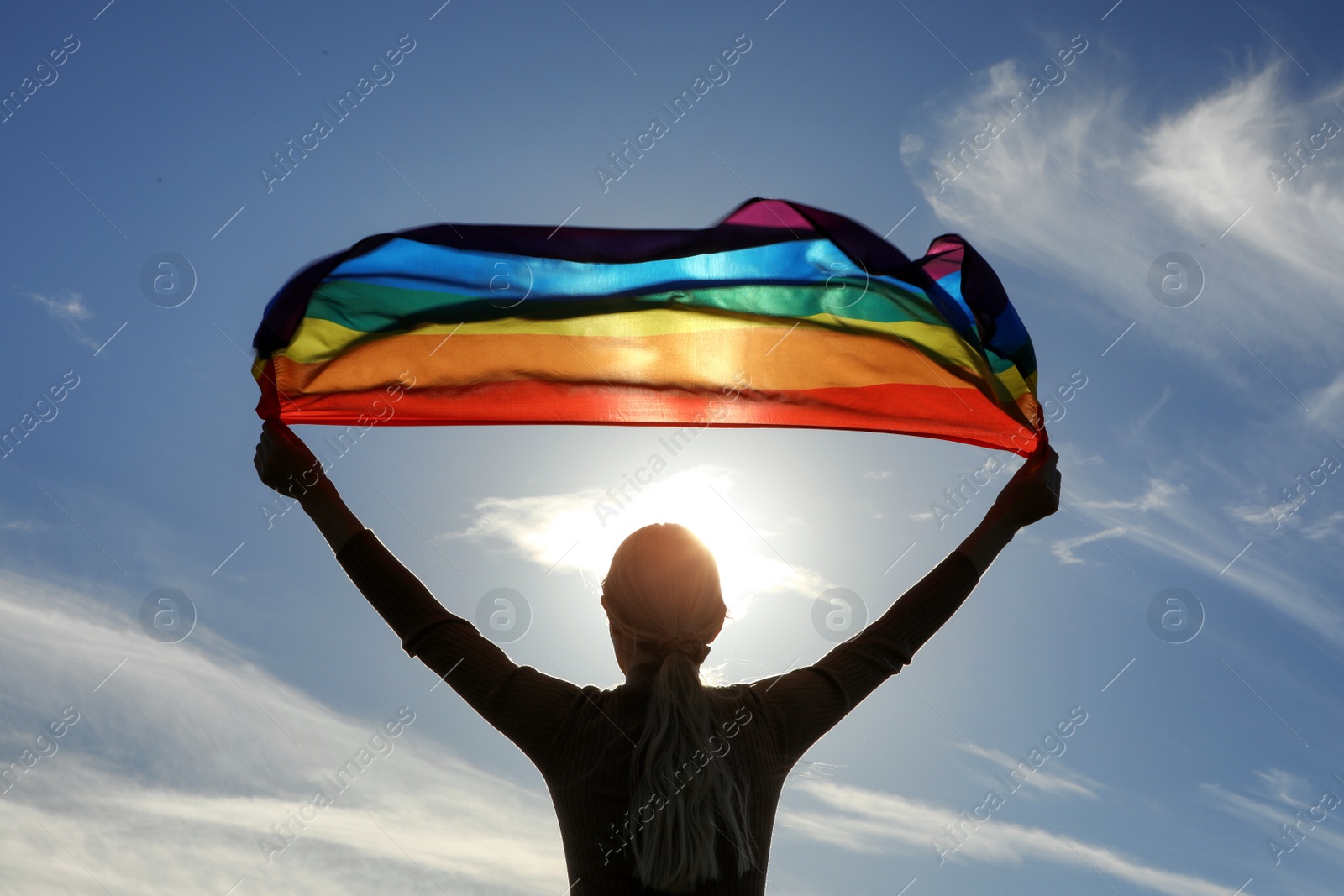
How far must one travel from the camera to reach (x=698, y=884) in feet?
9.78

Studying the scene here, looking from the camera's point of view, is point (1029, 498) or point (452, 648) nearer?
point (452, 648)

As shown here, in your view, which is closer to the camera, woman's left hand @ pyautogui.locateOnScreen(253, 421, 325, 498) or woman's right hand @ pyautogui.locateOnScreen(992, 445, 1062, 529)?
woman's left hand @ pyautogui.locateOnScreen(253, 421, 325, 498)

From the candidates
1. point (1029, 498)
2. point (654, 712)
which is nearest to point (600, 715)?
point (654, 712)

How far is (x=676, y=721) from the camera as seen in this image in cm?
307

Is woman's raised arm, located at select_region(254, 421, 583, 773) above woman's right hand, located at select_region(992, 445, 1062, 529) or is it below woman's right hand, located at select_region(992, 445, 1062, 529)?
below

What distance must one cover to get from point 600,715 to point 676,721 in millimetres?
228

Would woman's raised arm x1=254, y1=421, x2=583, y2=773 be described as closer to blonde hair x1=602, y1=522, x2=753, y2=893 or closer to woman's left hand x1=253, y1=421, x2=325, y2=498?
woman's left hand x1=253, y1=421, x2=325, y2=498

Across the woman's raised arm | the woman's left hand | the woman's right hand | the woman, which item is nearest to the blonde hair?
the woman

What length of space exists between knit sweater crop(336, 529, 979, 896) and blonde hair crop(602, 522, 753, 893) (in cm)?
4

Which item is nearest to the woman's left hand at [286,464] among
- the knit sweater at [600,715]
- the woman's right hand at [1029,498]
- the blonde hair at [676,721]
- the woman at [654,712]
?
the woman at [654,712]

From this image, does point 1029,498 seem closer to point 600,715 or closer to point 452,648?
point 600,715

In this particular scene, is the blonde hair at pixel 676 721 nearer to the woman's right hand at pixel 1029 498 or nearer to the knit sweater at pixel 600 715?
the knit sweater at pixel 600 715

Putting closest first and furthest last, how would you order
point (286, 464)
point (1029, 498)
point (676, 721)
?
point (676, 721) → point (286, 464) → point (1029, 498)

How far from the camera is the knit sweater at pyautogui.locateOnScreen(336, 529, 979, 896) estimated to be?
3014mm
